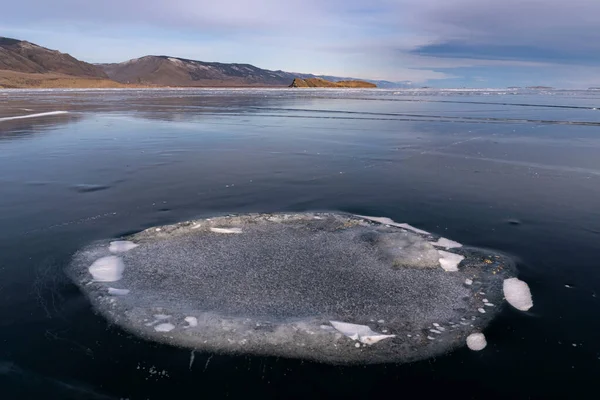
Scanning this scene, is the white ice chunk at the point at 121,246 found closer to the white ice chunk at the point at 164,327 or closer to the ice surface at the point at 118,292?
the ice surface at the point at 118,292

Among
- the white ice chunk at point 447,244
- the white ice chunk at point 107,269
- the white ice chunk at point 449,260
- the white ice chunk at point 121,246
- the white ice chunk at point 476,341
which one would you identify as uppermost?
the white ice chunk at point 447,244

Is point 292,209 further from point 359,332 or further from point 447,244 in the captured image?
point 359,332

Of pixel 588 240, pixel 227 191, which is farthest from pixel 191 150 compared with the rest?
pixel 588 240

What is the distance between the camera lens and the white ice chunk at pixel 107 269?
470cm

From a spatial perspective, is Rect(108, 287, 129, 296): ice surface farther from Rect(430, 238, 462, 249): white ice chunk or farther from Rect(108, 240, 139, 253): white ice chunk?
Rect(430, 238, 462, 249): white ice chunk

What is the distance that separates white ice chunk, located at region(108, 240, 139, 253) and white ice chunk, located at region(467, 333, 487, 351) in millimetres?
4372

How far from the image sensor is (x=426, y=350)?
3.49m

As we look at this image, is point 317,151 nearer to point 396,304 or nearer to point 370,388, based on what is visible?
point 396,304

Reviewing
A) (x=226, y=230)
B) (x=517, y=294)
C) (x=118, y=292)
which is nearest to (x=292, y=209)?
(x=226, y=230)

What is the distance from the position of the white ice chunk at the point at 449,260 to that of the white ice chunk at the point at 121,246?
421 centimetres

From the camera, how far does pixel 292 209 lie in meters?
7.13

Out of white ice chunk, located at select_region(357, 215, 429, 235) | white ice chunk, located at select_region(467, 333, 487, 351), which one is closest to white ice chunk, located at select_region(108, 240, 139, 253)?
white ice chunk, located at select_region(357, 215, 429, 235)

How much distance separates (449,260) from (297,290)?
214cm

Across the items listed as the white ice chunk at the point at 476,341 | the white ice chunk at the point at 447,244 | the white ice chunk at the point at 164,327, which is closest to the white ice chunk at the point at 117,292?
the white ice chunk at the point at 164,327
